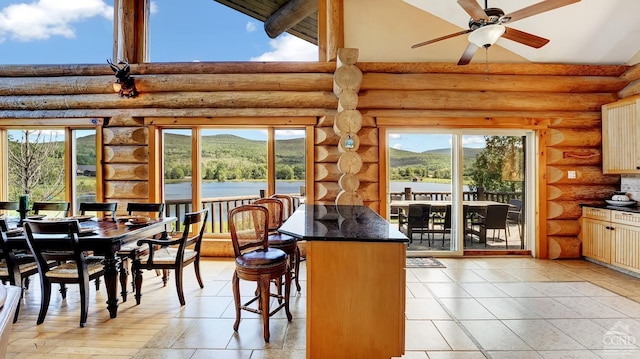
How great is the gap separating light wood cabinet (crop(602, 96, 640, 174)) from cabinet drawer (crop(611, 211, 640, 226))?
65cm

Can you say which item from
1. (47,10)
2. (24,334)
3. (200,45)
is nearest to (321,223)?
(24,334)

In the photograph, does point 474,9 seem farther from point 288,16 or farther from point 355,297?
point 288,16

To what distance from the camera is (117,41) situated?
488 centimetres

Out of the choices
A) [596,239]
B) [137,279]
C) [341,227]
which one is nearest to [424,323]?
[341,227]

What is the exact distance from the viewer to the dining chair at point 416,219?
503 centimetres

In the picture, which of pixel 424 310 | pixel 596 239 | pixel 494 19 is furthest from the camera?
pixel 596 239

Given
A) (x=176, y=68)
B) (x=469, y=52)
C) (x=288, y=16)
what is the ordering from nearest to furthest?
(x=469, y=52) → (x=176, y=68) → (x=288, y=16)

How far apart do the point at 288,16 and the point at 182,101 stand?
235 centimetres

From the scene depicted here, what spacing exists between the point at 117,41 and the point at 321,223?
4.82 metres

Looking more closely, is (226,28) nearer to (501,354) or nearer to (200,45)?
(200,45)

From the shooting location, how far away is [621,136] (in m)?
A: 4.31

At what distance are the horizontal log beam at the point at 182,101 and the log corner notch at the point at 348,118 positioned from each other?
0.74 m

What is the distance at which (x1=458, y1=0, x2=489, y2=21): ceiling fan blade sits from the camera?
2593 millimetres

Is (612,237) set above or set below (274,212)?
below
